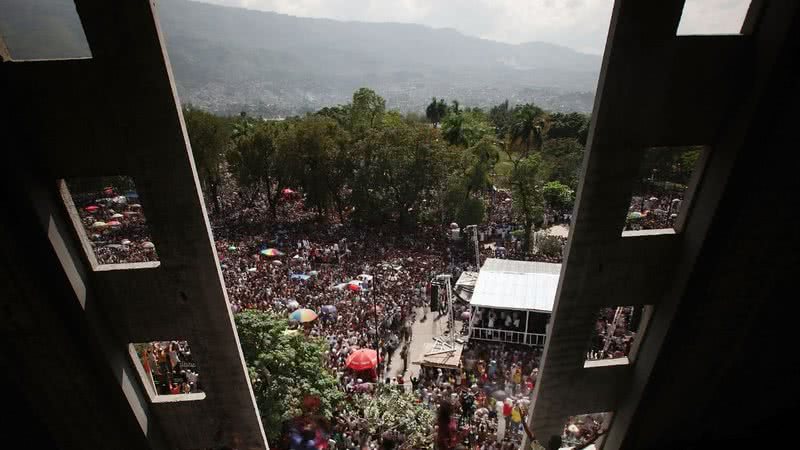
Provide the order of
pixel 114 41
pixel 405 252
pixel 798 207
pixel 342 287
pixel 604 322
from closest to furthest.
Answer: pixel 114 41, pixel 798 207, pixel 604 322, pixel 342 287, pixel 405 252

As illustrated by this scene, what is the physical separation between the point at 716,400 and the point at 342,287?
16.9m

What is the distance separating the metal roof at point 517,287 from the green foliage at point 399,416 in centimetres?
717

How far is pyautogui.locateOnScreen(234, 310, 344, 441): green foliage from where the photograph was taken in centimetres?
1219

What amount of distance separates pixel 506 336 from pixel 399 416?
8687 millimetres

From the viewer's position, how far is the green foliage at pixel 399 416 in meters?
12.0

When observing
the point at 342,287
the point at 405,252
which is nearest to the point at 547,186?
the point at 405,252

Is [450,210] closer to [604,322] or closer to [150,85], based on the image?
[604,322]

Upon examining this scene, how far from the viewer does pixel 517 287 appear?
66.0 feet

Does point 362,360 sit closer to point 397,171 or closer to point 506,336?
point 506,336

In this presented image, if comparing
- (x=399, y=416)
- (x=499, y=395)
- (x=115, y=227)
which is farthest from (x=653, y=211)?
(x=115, y=227)

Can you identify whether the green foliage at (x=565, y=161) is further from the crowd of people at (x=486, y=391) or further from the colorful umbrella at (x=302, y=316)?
the colorful umbrella at (x=302, y=316)

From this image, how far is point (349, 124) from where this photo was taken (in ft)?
164

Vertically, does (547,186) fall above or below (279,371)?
below

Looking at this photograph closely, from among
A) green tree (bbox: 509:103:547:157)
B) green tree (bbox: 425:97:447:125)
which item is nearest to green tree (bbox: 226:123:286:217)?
green tree (bbox: 509:103:547:157)
